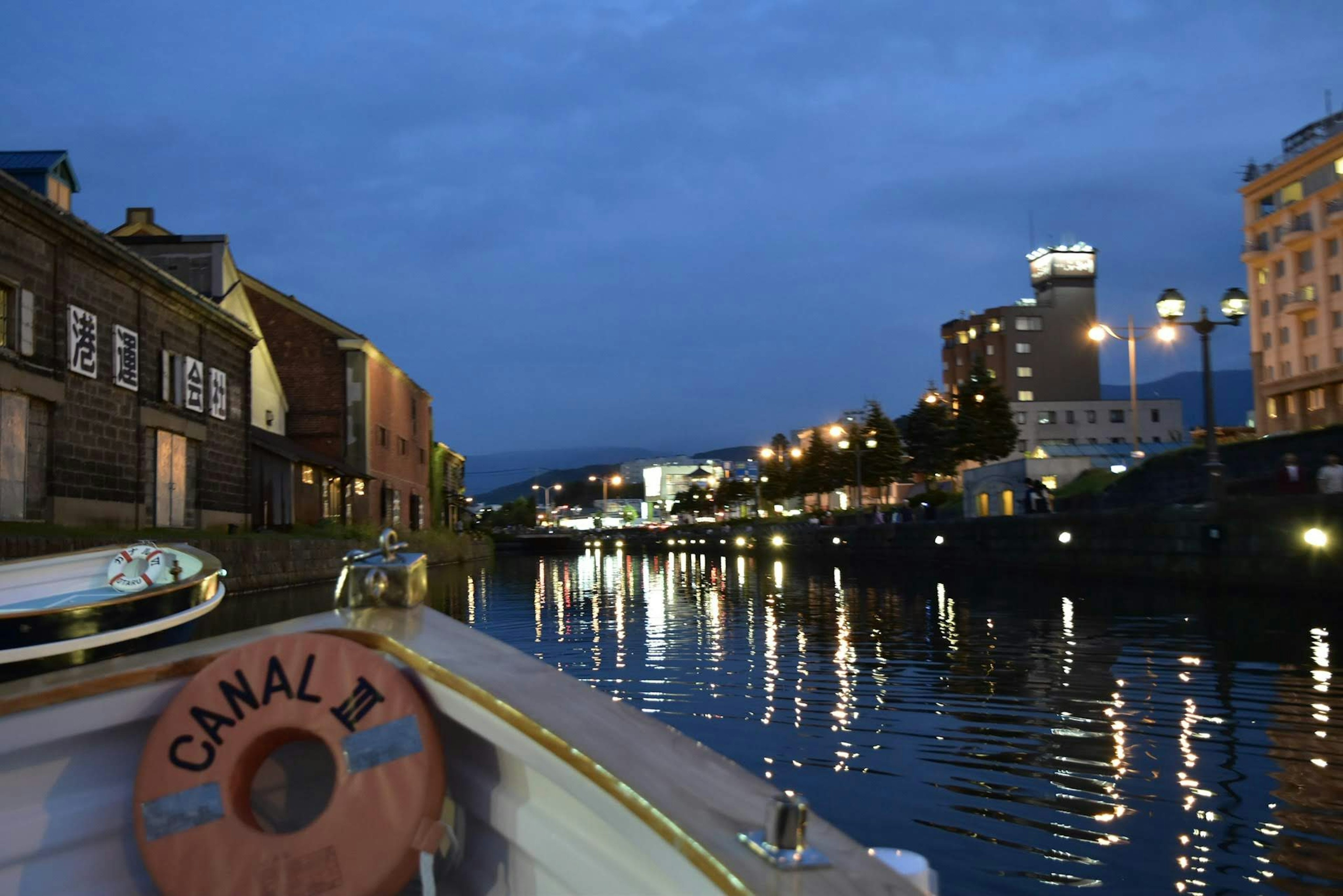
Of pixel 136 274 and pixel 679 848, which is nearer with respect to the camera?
pixel 679 848

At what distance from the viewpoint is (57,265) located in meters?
18.4

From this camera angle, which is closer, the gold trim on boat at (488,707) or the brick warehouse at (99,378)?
the gold trim on boat at (488,707)

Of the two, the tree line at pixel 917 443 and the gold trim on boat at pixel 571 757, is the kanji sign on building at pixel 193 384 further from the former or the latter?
the tree line at pixel 917 443

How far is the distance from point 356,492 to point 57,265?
21338mm

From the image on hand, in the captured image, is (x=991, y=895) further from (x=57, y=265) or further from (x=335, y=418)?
(x=335, y=418)

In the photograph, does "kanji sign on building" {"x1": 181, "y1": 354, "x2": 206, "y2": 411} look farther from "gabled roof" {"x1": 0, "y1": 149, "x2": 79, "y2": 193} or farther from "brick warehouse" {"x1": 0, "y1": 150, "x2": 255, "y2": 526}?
"gabled roof" {"x1": 0, "y1": 149, "x2": 79, "y2": 193}

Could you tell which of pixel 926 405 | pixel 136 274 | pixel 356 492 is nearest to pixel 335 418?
pixel 356 492

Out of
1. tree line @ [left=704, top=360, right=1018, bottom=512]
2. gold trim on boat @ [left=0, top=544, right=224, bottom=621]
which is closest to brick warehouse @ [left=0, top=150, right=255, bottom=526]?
gold trim on boat @ [left=0, top=544, right=224, bottom=621]

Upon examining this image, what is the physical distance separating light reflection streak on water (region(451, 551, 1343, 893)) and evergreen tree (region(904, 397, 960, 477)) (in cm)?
4742

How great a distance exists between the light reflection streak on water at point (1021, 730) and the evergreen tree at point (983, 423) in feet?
159

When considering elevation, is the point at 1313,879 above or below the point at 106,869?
below

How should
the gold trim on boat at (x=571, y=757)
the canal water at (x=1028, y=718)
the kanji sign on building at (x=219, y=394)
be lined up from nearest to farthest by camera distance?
the gold trim on boat at (x=571, y=757) → the canal water at (x=1028, y=718) → the kanji sign on building at (x=219, y=394)

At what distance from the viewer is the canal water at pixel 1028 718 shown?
4.80 meters

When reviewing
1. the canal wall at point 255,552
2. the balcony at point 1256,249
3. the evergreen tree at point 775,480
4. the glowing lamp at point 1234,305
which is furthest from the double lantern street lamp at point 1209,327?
the evergreen tree at point 775,480
